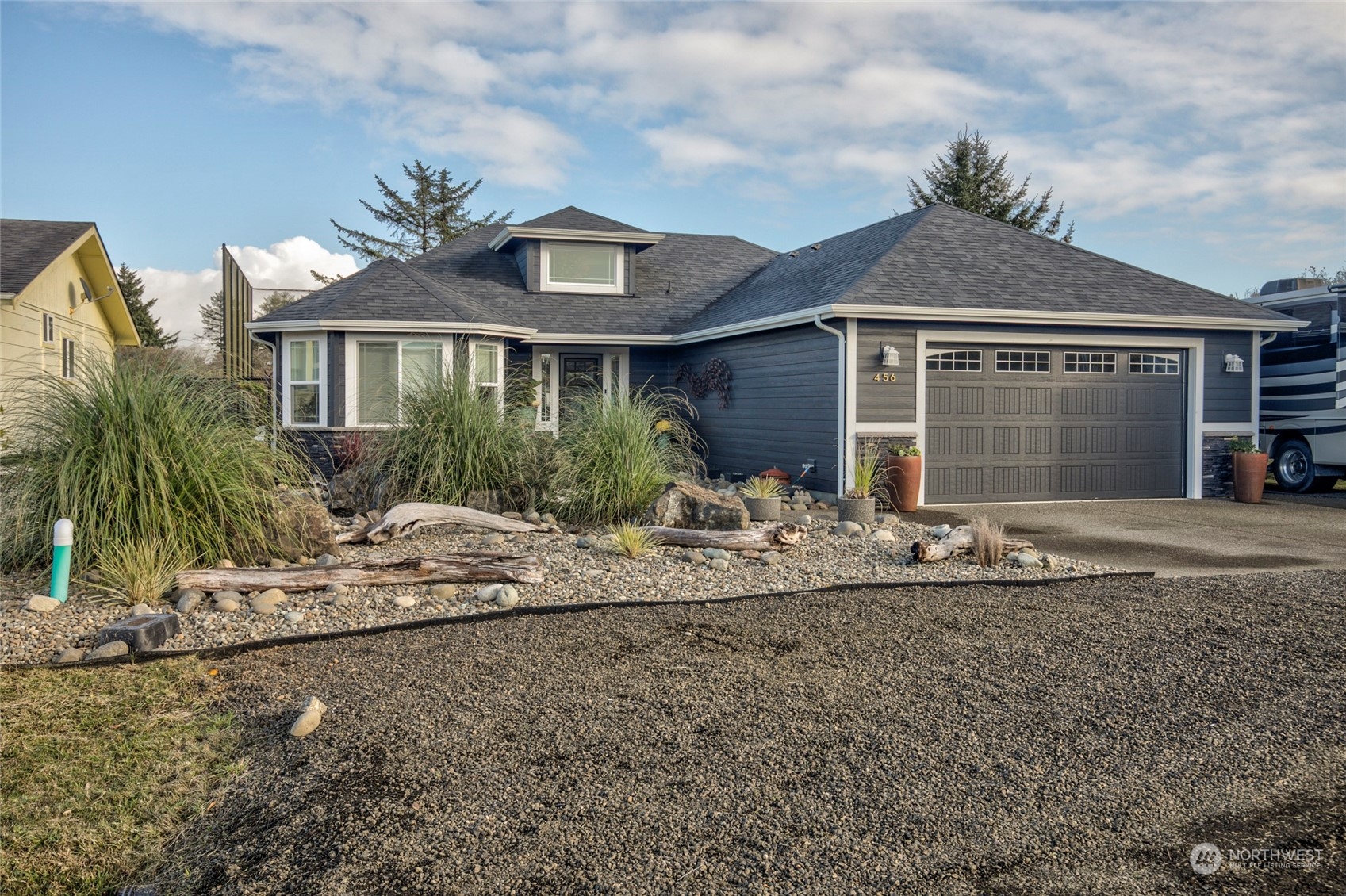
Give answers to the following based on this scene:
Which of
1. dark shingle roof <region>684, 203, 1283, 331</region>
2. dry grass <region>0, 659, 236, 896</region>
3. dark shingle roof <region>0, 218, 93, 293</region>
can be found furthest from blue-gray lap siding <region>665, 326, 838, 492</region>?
dark shingle roof <region>0, 218, 93, 293</region>

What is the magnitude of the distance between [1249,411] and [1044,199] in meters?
19.6

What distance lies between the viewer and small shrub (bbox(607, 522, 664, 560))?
679cm

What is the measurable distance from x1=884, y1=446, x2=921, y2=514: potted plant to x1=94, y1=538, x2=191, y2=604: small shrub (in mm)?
7297

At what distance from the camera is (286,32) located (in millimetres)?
9484

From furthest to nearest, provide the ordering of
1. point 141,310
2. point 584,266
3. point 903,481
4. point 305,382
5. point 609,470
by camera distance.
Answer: point 141,310, point 584,266, point 305,382, point 903,481, point 609,470

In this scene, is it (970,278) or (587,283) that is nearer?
(970,278)

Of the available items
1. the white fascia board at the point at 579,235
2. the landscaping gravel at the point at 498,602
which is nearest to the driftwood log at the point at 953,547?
the landscaping gravel at the point at 498,602

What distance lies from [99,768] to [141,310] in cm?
3298

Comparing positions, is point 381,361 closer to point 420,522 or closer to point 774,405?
point 774,405

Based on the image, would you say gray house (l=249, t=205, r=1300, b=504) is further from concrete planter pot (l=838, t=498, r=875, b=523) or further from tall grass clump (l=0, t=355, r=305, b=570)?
tall grass clump (l=0, t=355, r=305, b=570)

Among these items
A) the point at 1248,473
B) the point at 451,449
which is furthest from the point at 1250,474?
the point at 451,449

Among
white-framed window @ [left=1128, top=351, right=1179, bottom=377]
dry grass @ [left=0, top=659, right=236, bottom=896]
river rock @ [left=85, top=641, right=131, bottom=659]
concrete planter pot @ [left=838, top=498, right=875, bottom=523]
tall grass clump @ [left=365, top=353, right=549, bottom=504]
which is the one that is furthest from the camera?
white-framed window @ [left=1128, top=351, right=1179, bottom=377]

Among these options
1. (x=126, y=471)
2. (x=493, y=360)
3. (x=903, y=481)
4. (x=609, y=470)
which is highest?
(x=493, y=360)

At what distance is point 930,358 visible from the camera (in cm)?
1104
